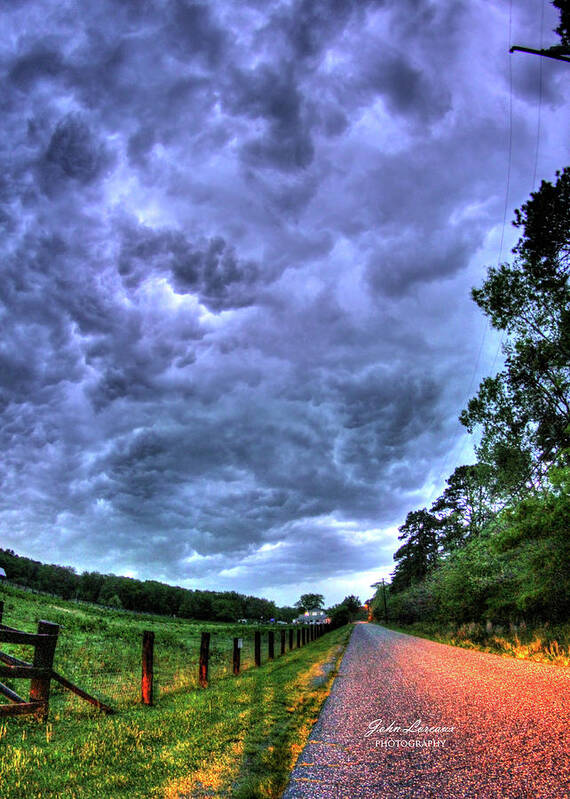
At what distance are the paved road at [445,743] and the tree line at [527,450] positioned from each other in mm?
6071

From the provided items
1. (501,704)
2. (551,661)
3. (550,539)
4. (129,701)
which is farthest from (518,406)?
(129,701)

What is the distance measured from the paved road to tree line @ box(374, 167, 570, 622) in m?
6.07

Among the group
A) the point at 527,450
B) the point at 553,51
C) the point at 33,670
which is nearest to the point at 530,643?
the point at 527,450

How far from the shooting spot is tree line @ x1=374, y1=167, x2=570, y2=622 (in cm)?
1240

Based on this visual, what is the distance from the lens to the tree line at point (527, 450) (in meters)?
12.4

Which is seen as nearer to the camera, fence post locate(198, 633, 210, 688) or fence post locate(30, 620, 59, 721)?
fence post locate(30, 620, 59, 721)

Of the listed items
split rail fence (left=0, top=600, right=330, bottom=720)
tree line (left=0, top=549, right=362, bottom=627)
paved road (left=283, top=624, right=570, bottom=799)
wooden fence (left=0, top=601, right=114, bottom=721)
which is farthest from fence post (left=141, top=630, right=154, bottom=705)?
tree line (left=0, top=549, right=362, bottom=627)

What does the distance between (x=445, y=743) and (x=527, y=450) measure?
1760 cm

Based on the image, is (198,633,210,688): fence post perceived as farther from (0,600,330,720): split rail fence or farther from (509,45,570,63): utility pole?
(509,45,570,63): utility pole

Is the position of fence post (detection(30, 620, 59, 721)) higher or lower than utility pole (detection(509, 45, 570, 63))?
lower

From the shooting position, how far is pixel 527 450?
19.0 metres

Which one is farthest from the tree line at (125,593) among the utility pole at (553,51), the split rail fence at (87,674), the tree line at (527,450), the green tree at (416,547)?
the utility pole at (553,51)

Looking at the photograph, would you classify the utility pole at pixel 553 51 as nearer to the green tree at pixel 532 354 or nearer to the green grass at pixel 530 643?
the green tree at pixel 532 354
